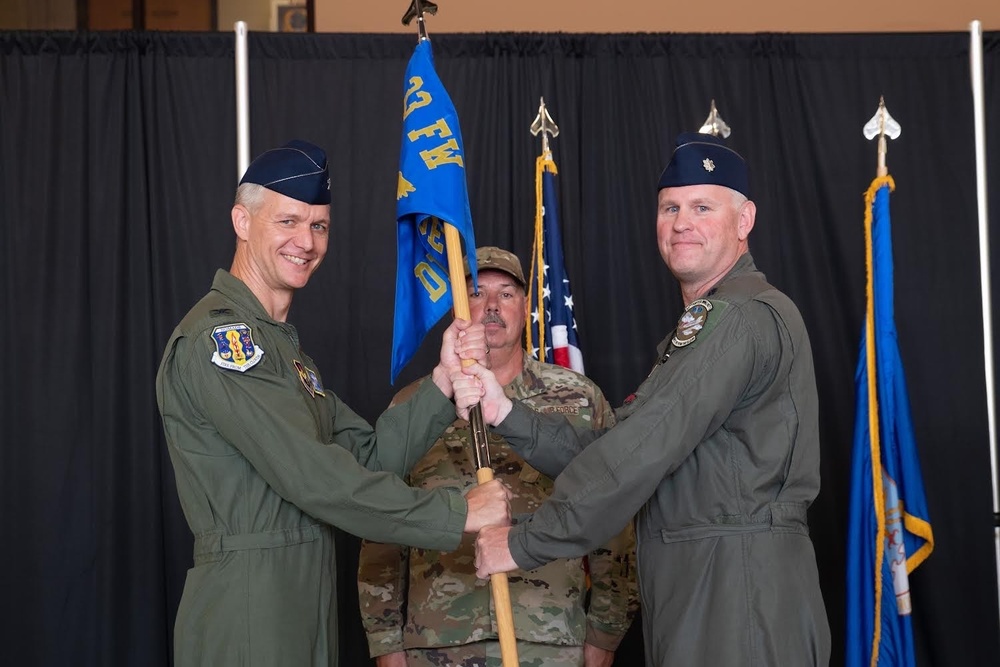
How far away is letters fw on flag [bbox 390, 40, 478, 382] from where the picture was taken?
2885 millimetres

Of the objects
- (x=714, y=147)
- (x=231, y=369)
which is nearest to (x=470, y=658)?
(x=231, y=369)

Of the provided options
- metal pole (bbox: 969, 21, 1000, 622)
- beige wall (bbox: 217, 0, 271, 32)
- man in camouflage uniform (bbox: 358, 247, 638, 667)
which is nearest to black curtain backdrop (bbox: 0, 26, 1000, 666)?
metal pole (bbox: 969, 21, 1000, 622)

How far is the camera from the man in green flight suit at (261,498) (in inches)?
99.3

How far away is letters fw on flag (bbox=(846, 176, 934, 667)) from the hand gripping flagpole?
5.18ft

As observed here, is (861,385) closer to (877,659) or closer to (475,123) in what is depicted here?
(877,659)

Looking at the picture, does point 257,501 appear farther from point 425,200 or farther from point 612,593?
point 612,593

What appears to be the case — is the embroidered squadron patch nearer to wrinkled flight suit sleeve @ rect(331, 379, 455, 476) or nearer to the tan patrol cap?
wrinkled flight suit sleeve @ rect(331, 379, 455, 476)

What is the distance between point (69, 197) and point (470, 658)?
8.18ft

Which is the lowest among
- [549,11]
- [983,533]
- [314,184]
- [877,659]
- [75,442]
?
[877,659]

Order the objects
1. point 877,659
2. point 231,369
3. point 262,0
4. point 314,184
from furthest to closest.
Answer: point 262,0 < point 877,659 < point 314,184 < point 231,369

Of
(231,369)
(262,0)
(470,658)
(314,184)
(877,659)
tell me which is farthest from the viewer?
(262,0)

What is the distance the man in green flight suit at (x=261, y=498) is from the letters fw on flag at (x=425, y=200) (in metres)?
0.36

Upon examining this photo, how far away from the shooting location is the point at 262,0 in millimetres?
5156

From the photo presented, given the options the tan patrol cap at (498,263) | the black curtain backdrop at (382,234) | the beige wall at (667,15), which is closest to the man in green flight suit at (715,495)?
the tan patrol cap at (498,263)
